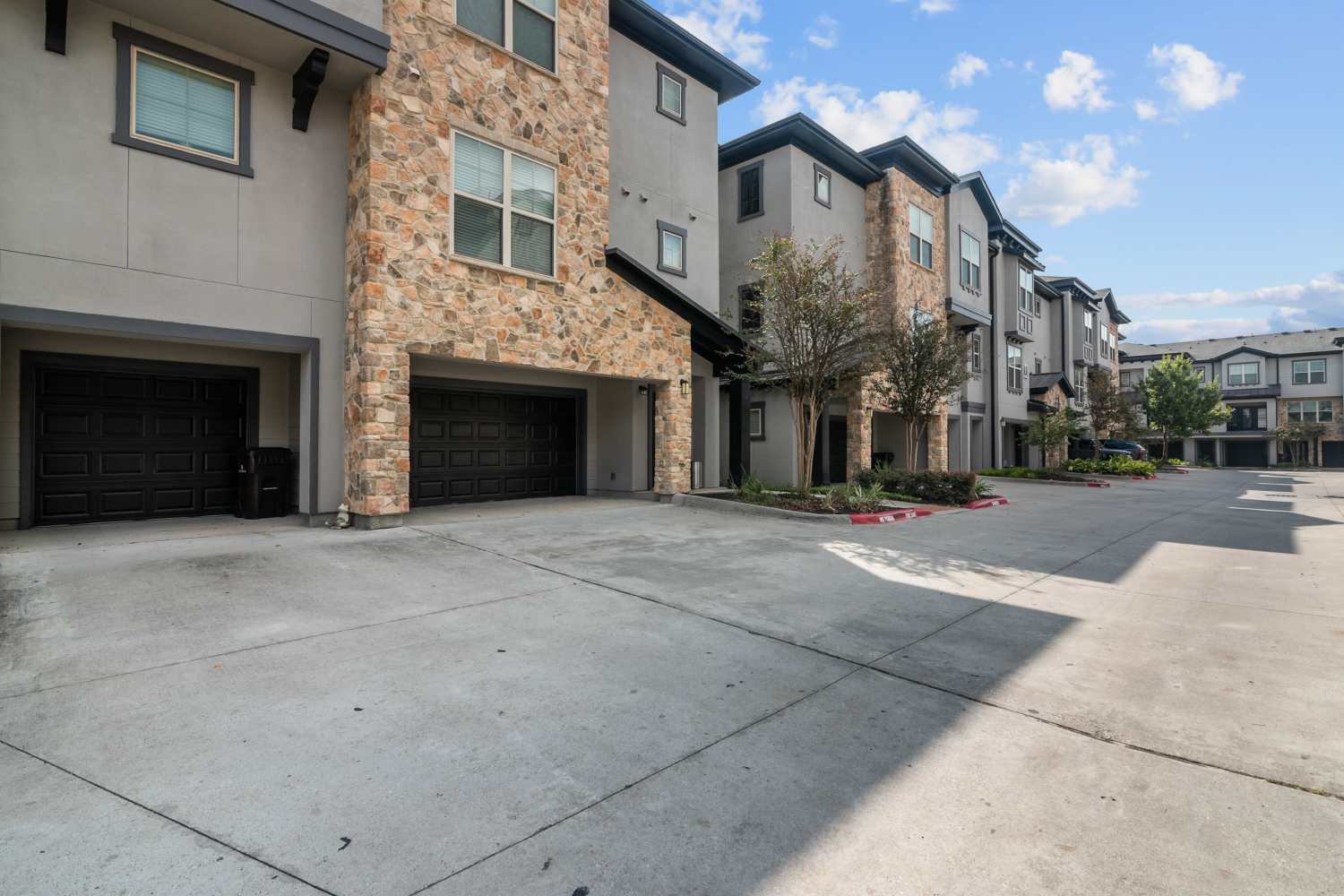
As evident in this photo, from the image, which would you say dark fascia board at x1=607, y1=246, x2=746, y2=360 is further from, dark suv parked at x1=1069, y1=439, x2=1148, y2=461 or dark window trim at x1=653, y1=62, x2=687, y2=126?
dark suv parked at x1=1069, y1=439, x2=1148, y2=461

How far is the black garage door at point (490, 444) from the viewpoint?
40.4 feet

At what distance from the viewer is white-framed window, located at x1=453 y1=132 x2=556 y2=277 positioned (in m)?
10.3

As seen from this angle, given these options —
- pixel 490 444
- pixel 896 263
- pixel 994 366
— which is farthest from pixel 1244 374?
pixel 490 444

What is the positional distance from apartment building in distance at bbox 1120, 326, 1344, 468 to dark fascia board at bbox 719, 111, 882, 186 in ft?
117

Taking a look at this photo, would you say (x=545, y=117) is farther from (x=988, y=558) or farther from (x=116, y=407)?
(x=988, y=558)

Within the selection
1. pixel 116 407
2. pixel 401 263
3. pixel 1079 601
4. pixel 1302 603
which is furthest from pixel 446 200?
pixel 1302 603

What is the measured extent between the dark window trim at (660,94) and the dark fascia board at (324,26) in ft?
22.9

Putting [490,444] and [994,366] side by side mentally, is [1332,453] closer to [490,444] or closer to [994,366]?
[994,366]

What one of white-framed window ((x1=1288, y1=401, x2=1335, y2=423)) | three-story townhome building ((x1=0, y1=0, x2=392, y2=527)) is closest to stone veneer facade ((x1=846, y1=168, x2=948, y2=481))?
three-story townhome building ((x1=0, y1=0, x2=392, y2=527))

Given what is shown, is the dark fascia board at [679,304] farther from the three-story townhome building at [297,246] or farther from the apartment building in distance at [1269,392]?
the apartment building in distance at [1269,392]

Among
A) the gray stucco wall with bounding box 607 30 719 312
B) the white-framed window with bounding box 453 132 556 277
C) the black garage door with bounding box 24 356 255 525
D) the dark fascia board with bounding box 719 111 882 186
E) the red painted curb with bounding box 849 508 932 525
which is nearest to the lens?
the black garage door with bounding box 24 356 255 525

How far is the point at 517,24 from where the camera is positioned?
1119 centimetres

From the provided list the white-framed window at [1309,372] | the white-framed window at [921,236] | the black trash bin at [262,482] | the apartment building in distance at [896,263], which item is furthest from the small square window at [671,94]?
the white-framed window at [1309,372]

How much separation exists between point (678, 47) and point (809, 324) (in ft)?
24.7
